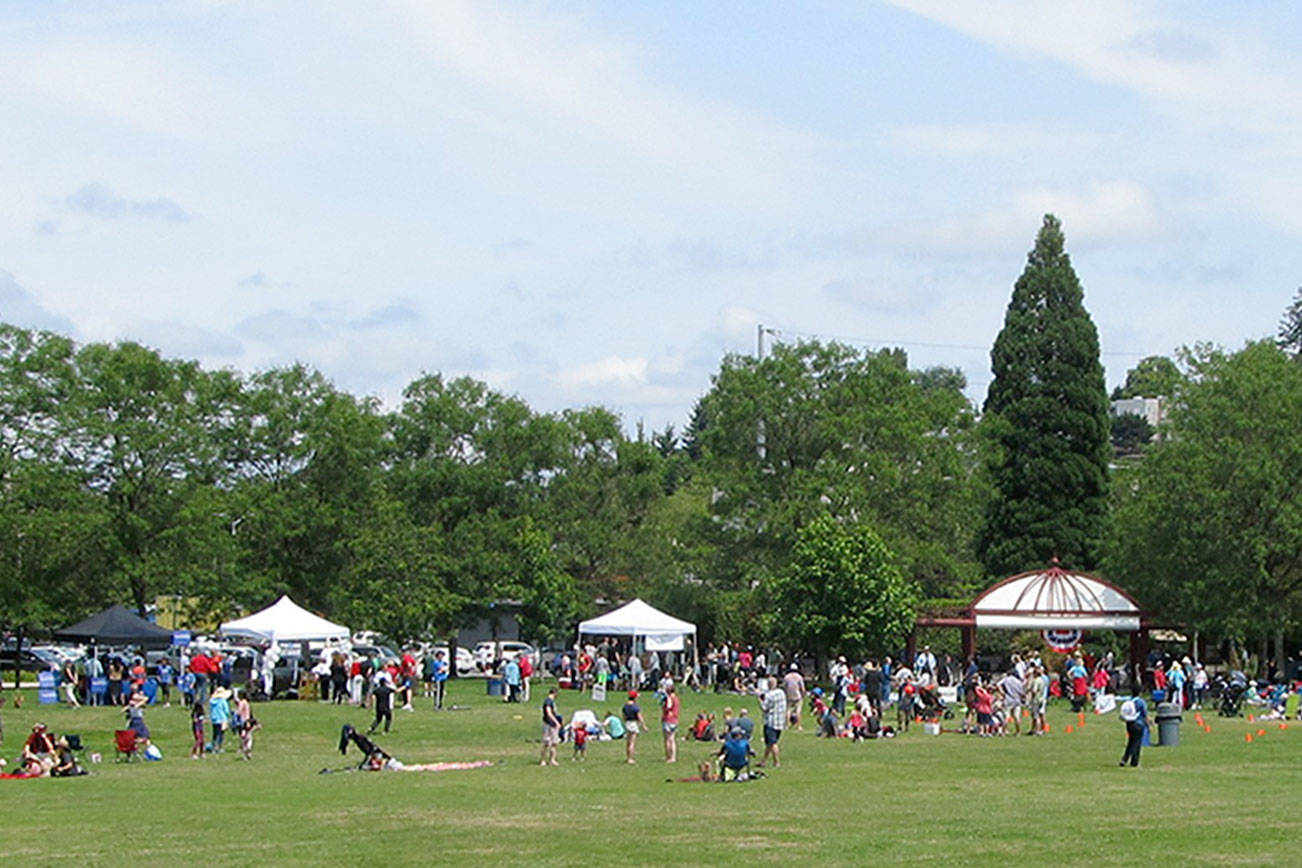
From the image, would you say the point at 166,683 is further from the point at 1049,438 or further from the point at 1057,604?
the point at 1049,438

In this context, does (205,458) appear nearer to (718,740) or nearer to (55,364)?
(55,364)

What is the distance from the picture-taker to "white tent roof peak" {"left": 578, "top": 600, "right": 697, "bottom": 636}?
53.1 m

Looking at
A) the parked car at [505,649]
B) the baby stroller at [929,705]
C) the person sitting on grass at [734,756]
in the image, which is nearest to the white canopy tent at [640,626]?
the baby stroller at [929,705]

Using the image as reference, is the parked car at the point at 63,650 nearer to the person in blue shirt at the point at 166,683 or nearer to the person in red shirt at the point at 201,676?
the person in blue shirt at the point at 166,683

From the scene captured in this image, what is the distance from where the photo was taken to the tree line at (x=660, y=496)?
176ft

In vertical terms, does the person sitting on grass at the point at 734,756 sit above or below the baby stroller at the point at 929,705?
below

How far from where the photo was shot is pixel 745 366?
63.1 m

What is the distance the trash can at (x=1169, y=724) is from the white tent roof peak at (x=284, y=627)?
24.0 metres

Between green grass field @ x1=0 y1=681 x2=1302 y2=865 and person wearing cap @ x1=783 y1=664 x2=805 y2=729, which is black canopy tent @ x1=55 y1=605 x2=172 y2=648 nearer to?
green grass field @ x1=0 y1=681 x2=1302 y2=865

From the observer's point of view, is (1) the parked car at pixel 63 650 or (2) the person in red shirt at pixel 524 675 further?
(1) the parked car at pixel 63 650

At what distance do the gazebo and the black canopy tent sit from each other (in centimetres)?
2448

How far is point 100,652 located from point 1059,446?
40.5 metres

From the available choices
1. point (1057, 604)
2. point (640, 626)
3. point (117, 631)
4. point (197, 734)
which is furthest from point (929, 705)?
point (117, 631)

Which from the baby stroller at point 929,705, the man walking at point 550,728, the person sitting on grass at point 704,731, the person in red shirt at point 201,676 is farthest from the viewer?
the baby stroller at point 929,705
